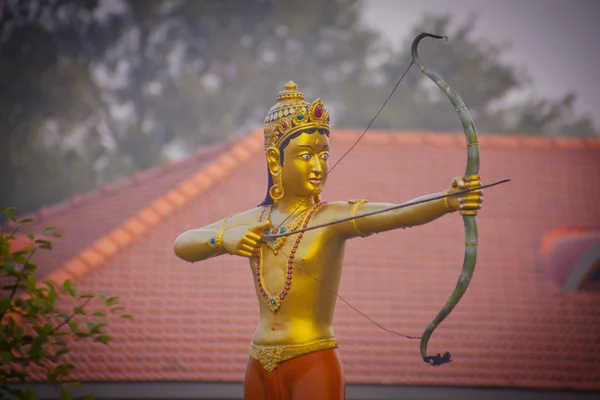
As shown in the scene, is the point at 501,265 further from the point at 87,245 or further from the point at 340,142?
the point at 87,245

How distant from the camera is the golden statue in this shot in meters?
5.37

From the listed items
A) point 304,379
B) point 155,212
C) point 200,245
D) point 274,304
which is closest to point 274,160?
point 200,245

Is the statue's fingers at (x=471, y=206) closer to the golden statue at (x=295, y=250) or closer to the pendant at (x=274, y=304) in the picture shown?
the golden statue at (x=295, y=250)

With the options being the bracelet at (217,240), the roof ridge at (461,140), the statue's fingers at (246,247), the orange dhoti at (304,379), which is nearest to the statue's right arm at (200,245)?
the bracelet at (217,240)

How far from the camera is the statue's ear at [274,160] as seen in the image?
18.7 ft

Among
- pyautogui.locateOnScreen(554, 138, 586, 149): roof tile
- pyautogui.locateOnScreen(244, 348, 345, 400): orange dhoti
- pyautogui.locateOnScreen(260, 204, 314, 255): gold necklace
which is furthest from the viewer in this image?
pyautogui.locateOnScreen(554, 138, 586, 149): roof tile

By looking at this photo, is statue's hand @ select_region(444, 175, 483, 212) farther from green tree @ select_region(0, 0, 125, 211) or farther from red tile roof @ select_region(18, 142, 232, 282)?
green tree @ select_region(0, 0, 125, 211)

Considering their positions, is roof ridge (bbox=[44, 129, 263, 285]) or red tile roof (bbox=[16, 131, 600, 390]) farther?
roof ridge (bbox=[44, 129, 263, 285])

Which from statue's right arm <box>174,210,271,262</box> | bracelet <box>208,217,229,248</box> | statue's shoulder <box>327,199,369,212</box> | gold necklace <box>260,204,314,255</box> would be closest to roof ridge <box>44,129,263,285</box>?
statue's right arm <box>174,210,271,262</box>

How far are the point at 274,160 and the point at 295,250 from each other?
0.58 metres

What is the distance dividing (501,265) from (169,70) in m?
18.0

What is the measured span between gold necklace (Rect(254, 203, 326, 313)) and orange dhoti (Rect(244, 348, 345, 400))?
1.10 ft

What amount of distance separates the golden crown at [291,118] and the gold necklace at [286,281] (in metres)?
0.46

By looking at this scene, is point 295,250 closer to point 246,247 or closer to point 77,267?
point 246,247
